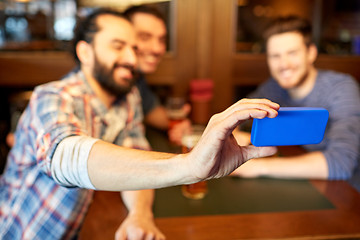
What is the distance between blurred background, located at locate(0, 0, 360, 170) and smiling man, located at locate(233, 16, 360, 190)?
68 cm

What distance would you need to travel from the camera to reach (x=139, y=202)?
0.92 meters

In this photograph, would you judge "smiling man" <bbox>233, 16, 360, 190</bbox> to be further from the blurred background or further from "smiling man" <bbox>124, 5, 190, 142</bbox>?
the blurred background

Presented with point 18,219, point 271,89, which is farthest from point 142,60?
point 18,219

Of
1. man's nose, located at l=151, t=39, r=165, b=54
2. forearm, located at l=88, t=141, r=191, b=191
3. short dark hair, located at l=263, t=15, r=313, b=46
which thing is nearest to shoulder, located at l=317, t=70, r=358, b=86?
short dark hair, located at l=263, t=15, r=313, b=46

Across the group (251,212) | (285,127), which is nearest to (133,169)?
(285,127)

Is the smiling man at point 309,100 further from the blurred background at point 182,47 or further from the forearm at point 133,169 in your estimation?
the blurred background at point 182,47

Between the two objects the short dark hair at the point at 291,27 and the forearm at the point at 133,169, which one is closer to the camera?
the forearm at the point at 133,169

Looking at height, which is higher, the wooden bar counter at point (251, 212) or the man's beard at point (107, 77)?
the man's beard at point (107, 77)

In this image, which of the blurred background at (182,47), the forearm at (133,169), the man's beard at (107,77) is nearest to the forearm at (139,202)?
the forearm at (133,169)

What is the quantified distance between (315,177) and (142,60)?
112 cm

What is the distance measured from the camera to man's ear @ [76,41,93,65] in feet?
3.82

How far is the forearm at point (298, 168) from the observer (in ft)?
3.66

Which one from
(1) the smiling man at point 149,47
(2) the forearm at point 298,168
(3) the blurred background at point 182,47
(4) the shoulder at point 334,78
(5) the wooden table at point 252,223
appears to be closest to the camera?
(5) the wooden table at point 252,223

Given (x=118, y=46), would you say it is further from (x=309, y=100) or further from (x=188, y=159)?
(x=309, y=100)
